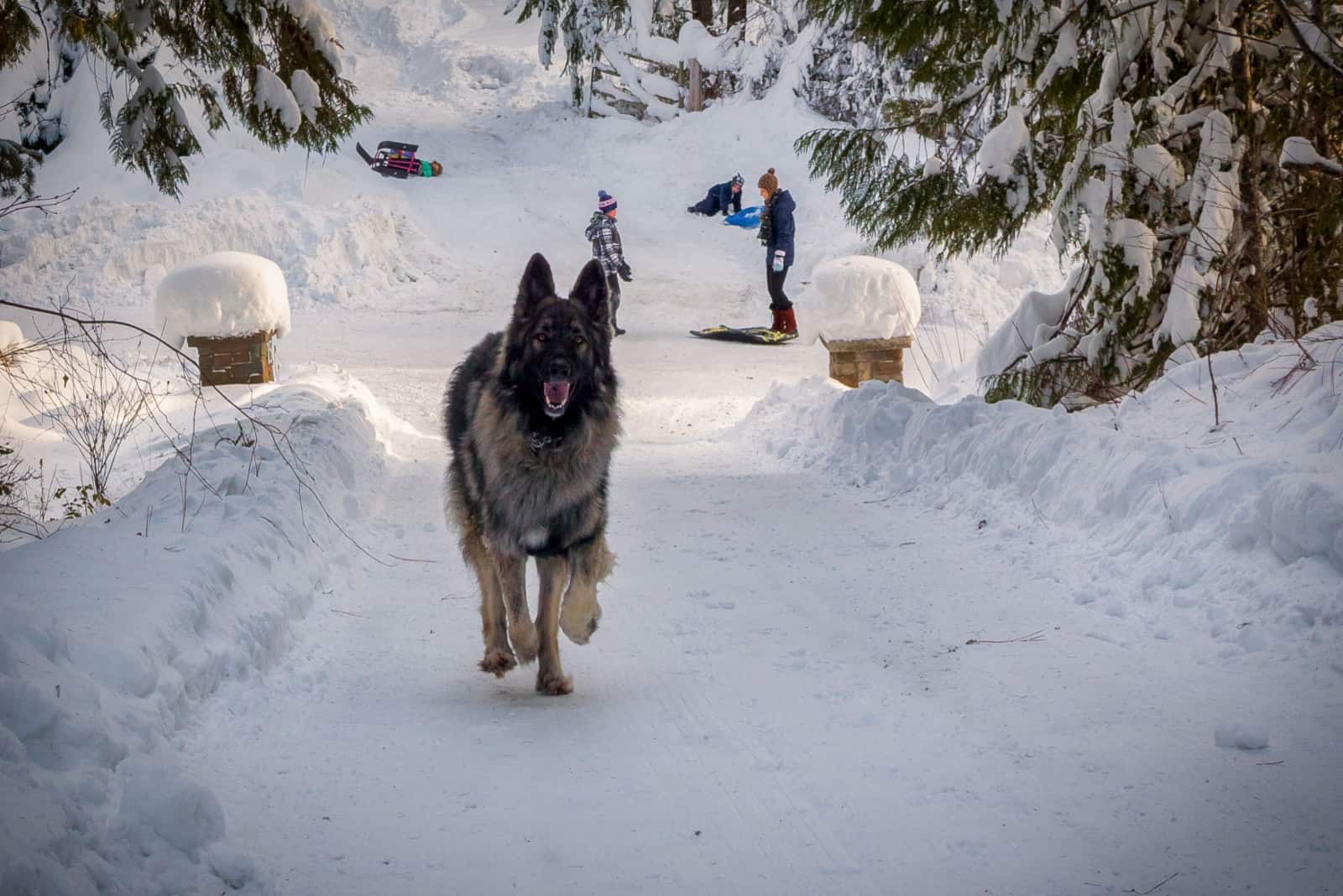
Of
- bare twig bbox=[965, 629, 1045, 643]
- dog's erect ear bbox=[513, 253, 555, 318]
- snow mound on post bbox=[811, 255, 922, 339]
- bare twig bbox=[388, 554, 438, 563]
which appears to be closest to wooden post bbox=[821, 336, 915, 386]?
snow mound on post bbox=[811, 255, 922, 339]

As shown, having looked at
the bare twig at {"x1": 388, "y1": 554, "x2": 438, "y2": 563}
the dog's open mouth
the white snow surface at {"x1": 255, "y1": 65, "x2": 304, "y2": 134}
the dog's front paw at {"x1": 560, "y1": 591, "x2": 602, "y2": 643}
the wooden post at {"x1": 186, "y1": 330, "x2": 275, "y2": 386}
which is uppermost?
the white snow surface at {"x1": 255, "y1": 65, "x2": 304, "y2": 134}

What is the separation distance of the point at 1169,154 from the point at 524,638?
6.04 m

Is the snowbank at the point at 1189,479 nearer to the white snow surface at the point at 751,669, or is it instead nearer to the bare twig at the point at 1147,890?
the white snow surface at the point at 751,669

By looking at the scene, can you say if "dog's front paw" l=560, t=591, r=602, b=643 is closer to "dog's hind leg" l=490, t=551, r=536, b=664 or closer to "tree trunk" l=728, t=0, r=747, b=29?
"dog's hind leg" l=490, t=551, r=536, b=664

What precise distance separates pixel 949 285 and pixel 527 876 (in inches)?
909

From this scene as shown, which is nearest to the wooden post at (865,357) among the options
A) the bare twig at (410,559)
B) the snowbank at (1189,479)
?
the snowbank at (1189,479)

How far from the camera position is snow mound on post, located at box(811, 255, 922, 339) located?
13234 millimetres

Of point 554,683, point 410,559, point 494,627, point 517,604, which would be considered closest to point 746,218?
point 410,559

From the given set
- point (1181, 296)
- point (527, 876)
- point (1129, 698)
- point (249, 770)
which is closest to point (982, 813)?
point (1129, 698)

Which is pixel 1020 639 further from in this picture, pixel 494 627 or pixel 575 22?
pixel 575 22

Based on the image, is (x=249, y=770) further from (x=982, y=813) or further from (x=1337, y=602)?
(x=1337, y=602)

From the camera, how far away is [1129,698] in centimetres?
441

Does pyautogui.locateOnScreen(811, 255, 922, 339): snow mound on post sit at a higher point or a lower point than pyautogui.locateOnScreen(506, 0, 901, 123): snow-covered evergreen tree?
lower

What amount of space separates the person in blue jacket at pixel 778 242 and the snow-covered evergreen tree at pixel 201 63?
1081cm
